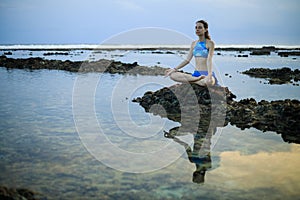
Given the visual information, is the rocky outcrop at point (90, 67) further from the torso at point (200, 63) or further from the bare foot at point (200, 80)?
the torso at point (200, 63)

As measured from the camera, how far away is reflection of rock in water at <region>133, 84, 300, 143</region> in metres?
9.10

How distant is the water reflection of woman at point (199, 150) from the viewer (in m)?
5.81

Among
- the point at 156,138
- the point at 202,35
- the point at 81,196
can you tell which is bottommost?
the point at 81,196

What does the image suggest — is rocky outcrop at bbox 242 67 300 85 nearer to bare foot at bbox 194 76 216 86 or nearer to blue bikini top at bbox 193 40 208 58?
bare foot at bbox 194 76 216 86

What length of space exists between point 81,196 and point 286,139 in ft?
19.0

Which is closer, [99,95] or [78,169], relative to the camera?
[78,169]

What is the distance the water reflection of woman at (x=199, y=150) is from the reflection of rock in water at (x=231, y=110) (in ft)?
3.16

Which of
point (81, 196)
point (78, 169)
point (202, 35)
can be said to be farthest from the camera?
point (202, 35)

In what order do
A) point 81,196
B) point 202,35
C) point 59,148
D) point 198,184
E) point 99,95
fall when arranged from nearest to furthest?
point 81,196
point 198,184
point 59,148
point 202,35
point 99,95

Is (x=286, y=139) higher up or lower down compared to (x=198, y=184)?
higher up

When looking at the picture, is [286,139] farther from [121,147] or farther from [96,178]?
[96,178]

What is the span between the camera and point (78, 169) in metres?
5.77

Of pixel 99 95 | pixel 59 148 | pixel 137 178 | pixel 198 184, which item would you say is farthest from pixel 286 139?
pixel 99 95

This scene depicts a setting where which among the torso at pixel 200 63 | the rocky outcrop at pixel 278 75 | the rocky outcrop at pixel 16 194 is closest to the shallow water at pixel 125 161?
the rocky outcrop at pixel 16 194
